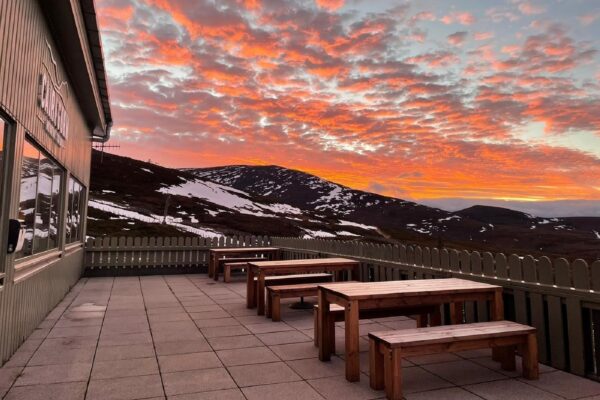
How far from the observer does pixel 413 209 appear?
156m

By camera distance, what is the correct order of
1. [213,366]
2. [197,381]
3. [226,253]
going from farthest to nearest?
[226,253] < [213,366] < [197,381]

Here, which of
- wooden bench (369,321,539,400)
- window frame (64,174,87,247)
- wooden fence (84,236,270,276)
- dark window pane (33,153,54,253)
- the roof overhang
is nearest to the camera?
wooden bench (369,321,539,400)

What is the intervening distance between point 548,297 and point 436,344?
1745 mm

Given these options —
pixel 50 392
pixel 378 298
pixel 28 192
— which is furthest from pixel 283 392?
pixel 28 192

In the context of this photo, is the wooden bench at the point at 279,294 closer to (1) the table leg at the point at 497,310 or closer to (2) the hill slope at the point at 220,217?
(1) the table leg at the point at 497,310

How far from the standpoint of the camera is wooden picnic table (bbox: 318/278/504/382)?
3871 millimetres

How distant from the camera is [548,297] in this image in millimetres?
4309

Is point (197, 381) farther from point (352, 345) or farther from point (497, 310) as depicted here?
point (497, 310)

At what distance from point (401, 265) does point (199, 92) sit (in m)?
14.8

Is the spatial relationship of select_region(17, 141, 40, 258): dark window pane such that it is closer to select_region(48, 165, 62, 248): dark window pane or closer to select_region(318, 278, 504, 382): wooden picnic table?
select_region(48, 165, 62, 248): dark window pane

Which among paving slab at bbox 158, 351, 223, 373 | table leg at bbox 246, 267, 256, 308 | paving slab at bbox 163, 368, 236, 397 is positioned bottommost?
paving slab at bbox 158, 351, 223, 373

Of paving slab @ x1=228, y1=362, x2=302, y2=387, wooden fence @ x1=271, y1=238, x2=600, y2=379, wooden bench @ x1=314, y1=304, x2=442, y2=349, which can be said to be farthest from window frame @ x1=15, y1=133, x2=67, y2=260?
wooden fence @ x1=271, y1=238, x2=600, y2=379

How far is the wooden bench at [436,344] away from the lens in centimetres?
337

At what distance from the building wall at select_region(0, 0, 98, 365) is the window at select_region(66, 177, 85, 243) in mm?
2470
